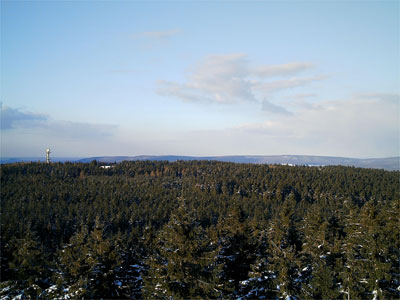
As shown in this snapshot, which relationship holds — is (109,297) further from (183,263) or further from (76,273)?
(183,263)

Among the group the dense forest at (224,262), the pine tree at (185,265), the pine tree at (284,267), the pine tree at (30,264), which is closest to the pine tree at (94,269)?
the dense forest at (224,262)

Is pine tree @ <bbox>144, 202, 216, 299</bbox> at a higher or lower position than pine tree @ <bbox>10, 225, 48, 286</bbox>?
higher

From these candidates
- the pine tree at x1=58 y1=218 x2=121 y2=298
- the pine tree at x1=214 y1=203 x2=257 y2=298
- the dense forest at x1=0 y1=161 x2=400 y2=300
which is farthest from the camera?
the pine tree at x1=214 y1=203 x2=257 y2=298

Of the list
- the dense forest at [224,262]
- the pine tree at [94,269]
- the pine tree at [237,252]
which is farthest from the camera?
the pine tree at [237,252]

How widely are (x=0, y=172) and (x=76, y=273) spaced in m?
173

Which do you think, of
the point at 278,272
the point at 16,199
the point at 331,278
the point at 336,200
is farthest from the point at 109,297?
the point at 336,200

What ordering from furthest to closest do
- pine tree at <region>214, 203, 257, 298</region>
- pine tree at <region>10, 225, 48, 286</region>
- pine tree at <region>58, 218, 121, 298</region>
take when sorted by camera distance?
pine tree at <region>10, 225, 48, 286</region>
pine tree at <region>214, 203, 257, 298</region>
pine tree at <region>58, 218, 121, 298</region>

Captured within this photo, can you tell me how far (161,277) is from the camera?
776 inches

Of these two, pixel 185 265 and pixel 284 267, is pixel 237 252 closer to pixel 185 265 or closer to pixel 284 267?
pixel 284 267

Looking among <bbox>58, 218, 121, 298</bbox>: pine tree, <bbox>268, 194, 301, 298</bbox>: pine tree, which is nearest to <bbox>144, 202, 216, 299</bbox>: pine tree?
<bbox>58, 218, 121, 298</bbox>: pine tree

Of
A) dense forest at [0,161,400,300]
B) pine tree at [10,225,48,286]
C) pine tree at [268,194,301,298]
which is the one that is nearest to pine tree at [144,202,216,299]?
dense forest at [0,161,400,300]

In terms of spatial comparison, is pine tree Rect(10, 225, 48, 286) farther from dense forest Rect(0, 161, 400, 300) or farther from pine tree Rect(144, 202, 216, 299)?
pine tree Rect(144, 202, 216, 299)

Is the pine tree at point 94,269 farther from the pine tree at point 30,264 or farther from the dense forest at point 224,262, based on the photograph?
the pine tree at point 30,264

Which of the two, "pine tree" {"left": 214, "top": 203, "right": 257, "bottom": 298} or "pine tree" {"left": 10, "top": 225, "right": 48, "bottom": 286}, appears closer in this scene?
"pine tree" {"left": 214, "top": 203, "right": 257, "bottom": 298}
